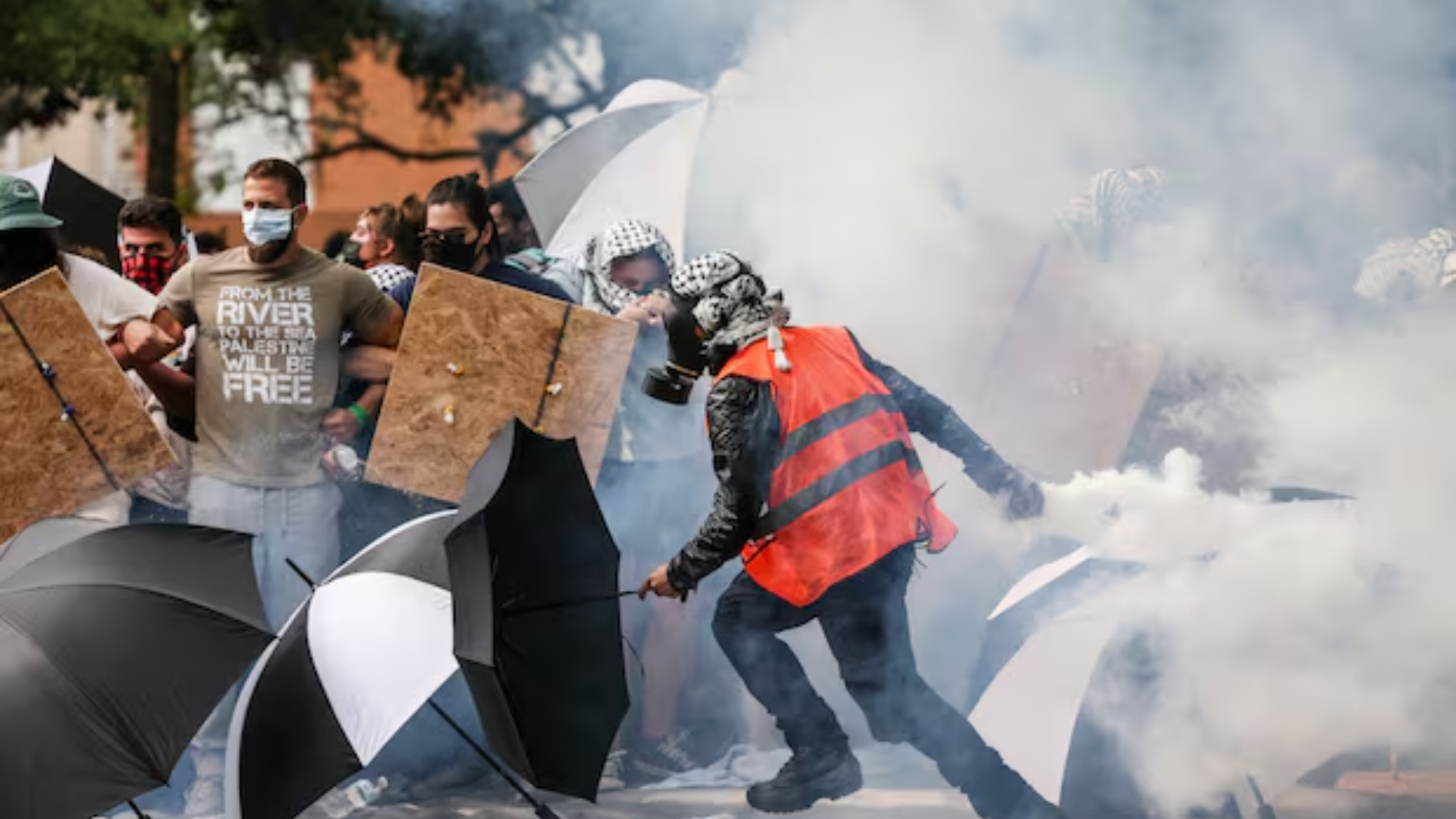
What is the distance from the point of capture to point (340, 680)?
4566mm

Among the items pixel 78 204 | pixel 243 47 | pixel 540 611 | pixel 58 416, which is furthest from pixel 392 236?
pixel 243 47

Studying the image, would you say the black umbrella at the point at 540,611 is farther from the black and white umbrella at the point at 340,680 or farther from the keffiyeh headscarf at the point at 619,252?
the keffiyeh headscarf at the point at 619,252

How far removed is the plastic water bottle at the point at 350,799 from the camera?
5660mm

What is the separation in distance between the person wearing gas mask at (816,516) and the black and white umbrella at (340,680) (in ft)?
1.96

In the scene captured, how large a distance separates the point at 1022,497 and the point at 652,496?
1.33 metres

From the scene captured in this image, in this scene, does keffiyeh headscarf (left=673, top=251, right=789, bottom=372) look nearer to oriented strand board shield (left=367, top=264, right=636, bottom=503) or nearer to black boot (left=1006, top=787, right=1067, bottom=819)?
oriented strand board shield (left=367, top=264, right=636, bottom=503)

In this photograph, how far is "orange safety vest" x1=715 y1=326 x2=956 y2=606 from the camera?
502 cm

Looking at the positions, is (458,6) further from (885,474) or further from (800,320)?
(885,474)

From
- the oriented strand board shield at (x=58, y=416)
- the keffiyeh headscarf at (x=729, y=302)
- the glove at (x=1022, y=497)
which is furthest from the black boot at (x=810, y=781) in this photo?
the oriented strand board shield at (x=58, y=416)

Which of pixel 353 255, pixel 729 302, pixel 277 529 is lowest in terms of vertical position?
pixel 277 529

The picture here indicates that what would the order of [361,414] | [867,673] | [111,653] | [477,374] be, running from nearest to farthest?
[111,653] < [867,673] < [477,374] < [361,414]

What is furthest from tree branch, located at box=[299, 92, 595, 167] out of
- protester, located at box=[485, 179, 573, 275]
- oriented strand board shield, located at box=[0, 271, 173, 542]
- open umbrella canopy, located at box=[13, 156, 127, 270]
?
oriented strand board shield, located at box=[0, 271, 173, 542]

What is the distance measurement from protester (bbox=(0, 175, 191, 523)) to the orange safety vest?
167 cm

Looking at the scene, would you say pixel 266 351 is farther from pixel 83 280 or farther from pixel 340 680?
pixel 340 680
